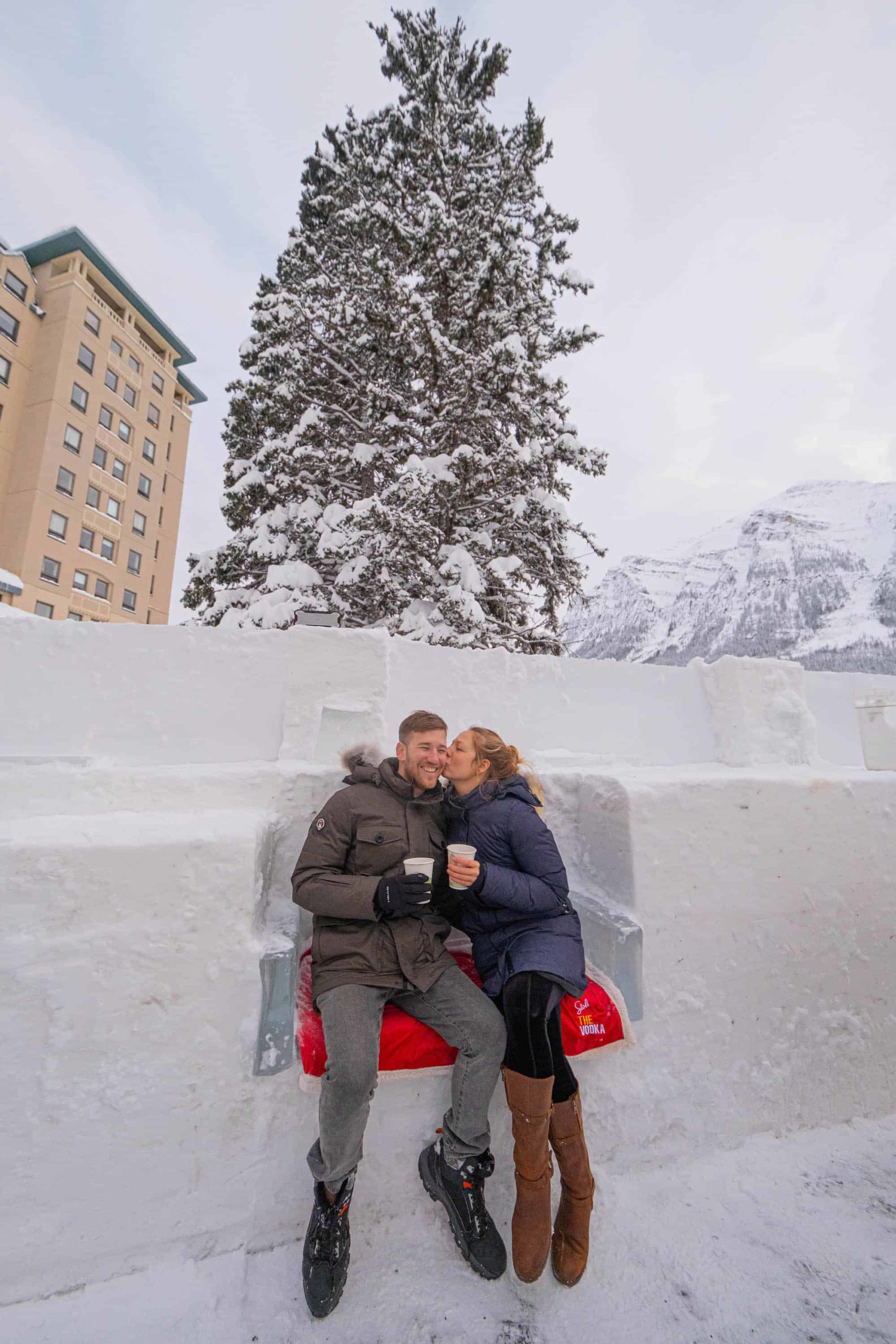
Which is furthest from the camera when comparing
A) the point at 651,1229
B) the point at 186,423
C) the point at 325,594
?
the point at 186,423

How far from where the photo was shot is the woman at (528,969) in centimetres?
185

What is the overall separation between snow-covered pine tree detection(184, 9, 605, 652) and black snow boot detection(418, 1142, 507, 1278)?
15.7 ft

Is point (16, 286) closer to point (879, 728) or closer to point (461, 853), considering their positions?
point (461, 853)

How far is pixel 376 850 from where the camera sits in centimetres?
215

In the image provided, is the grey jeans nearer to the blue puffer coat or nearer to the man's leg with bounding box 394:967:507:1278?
the man's leg with bounding box 394:967:507:1278

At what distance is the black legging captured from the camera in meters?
1.89

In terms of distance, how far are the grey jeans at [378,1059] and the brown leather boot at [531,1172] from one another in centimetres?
10

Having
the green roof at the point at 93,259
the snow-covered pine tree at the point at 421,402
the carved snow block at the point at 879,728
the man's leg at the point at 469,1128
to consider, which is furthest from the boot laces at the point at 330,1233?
the green roof at the point at 93,259

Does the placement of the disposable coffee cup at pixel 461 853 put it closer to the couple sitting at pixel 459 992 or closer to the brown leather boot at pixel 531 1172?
the couple sitting at pixel 459 992

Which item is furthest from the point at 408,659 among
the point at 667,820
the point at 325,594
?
the point at 325,594

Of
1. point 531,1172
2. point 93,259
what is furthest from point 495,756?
point 93,259

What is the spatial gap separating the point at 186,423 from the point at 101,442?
22.7 ft

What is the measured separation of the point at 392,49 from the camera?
813 centimetres

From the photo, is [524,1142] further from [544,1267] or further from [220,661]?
[220,661]
